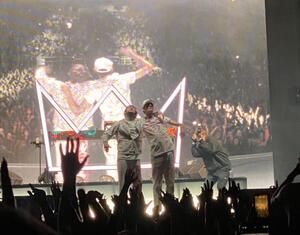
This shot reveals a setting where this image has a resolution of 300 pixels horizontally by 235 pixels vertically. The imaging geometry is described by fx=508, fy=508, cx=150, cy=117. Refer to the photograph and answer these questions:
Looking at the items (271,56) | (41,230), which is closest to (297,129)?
(271,56)

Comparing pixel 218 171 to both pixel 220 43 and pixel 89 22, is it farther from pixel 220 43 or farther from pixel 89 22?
pixel 89 22

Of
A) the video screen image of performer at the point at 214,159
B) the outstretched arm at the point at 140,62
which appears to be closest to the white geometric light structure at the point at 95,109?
the outstretched arm at the point at 140,62

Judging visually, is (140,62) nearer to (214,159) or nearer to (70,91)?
(70,91)

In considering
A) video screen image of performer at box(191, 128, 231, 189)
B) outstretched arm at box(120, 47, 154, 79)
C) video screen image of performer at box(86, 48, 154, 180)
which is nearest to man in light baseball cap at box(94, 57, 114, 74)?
video screen image of performer at box(86, 48, 154, 180)

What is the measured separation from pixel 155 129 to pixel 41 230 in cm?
578

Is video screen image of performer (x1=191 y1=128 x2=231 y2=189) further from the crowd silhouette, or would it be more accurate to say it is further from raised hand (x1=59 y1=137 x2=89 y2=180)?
raised hand (x1=59 y1=137 x2=89 y2=180)

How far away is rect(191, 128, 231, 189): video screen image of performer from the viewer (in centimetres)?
779

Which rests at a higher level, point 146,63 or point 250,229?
point 146,63

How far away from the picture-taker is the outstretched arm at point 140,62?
10.7 metres

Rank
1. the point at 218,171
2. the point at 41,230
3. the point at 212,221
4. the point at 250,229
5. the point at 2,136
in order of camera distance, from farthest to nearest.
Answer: the point at 2,136
the point at 218,171
the point at 250,229
the point at 212,221
the point at 41,230

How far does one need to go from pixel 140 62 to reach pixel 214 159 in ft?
11.3

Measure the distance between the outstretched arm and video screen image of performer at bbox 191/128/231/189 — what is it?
240 cm

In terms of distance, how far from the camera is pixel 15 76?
10602mm

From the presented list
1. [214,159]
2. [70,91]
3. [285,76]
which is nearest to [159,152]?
[214,159]
